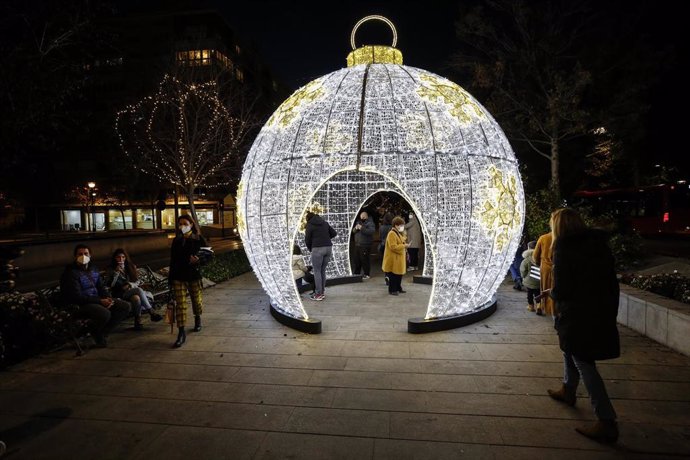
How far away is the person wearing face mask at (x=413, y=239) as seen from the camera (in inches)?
423

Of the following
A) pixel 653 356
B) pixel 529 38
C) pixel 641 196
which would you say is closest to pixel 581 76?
pixel 529 38

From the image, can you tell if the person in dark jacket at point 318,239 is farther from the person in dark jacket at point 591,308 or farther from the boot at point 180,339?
the person in dark jacket at point 591,308

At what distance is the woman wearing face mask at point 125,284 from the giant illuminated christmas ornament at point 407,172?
72.0 inches

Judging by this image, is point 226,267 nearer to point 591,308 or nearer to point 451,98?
point 451,98

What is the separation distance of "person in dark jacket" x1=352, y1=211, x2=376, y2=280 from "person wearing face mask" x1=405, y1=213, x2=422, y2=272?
114 cm

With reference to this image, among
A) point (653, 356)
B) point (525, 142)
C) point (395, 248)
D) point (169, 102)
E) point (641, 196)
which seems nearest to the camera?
point (653, 356)

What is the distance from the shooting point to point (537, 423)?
133 inches

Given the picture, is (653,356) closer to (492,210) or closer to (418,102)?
(492,210)

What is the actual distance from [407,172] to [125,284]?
4845 millimetres

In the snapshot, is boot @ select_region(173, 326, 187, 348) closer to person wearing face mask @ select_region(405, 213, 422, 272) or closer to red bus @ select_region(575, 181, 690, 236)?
person wearing face mask @ select_region(405, 213, 422, 272)

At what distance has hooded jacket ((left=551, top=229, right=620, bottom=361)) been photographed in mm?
3092

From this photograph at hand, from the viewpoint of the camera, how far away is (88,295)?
538cm

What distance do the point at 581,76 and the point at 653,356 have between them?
41.5 feet

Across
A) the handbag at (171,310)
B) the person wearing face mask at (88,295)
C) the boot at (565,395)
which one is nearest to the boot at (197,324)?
the handbag at (171,310)
